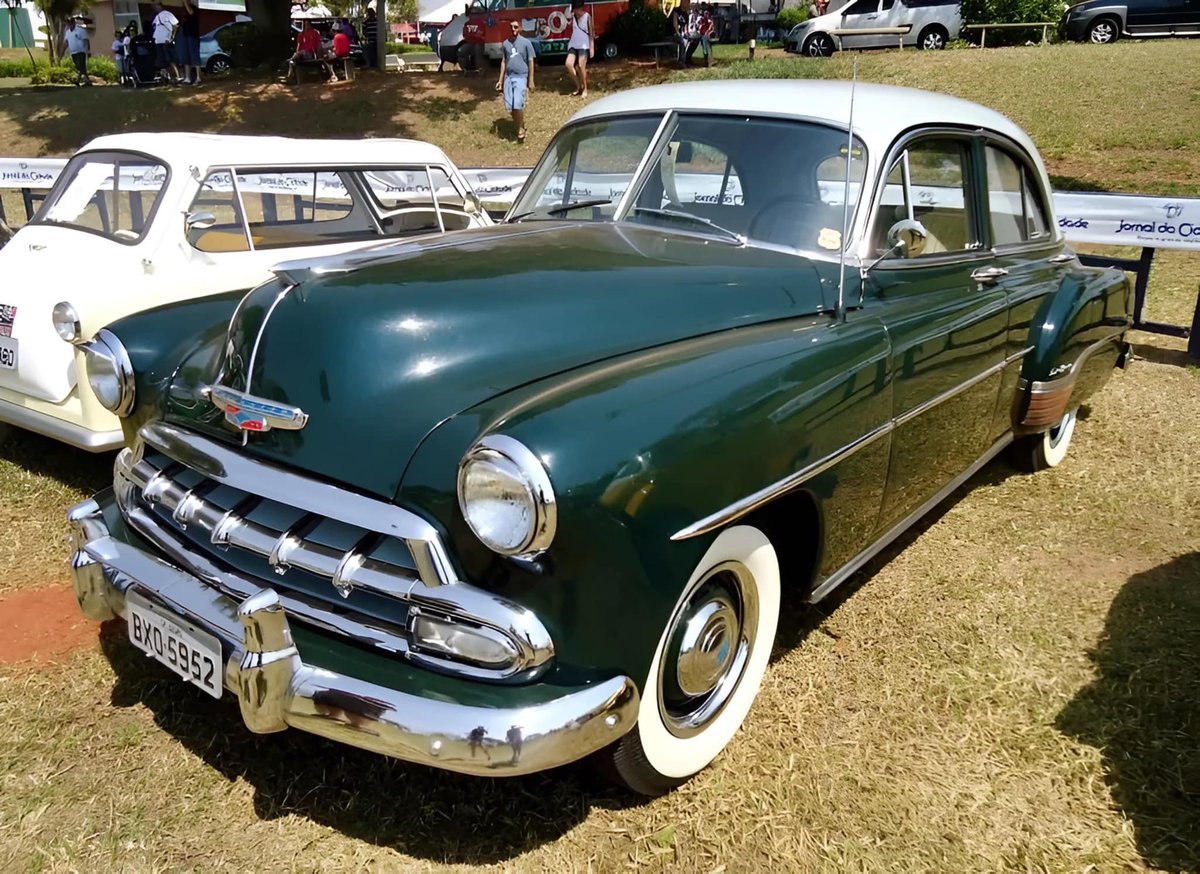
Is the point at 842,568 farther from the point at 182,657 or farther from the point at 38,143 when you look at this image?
the point at 38,143

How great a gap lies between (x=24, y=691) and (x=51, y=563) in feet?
3.19

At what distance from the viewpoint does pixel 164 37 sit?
65.8ft

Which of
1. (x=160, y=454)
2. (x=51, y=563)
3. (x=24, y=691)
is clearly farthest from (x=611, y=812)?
(x=51, y=563)

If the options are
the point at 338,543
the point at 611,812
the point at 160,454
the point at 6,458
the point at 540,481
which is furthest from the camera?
the point at 6,458

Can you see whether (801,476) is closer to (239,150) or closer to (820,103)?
(820,103)

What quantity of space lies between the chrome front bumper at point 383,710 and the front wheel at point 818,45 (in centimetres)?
2143

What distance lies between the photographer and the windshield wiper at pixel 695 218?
3.22 m

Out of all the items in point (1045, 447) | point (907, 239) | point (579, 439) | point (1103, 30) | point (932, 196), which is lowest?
point (1045, 447)

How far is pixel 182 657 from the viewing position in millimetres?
2359

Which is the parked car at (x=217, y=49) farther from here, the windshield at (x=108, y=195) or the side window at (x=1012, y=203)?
the side window at (x=1012, y=203)

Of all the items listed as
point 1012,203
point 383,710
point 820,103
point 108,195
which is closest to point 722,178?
point 820,103

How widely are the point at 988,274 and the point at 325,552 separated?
2759 millimetres

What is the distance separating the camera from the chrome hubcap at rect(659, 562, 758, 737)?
2.39 metres

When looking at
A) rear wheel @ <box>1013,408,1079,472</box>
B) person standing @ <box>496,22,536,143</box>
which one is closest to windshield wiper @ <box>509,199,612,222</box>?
rear wheel @ <box>1013,408,1079,472</box>
